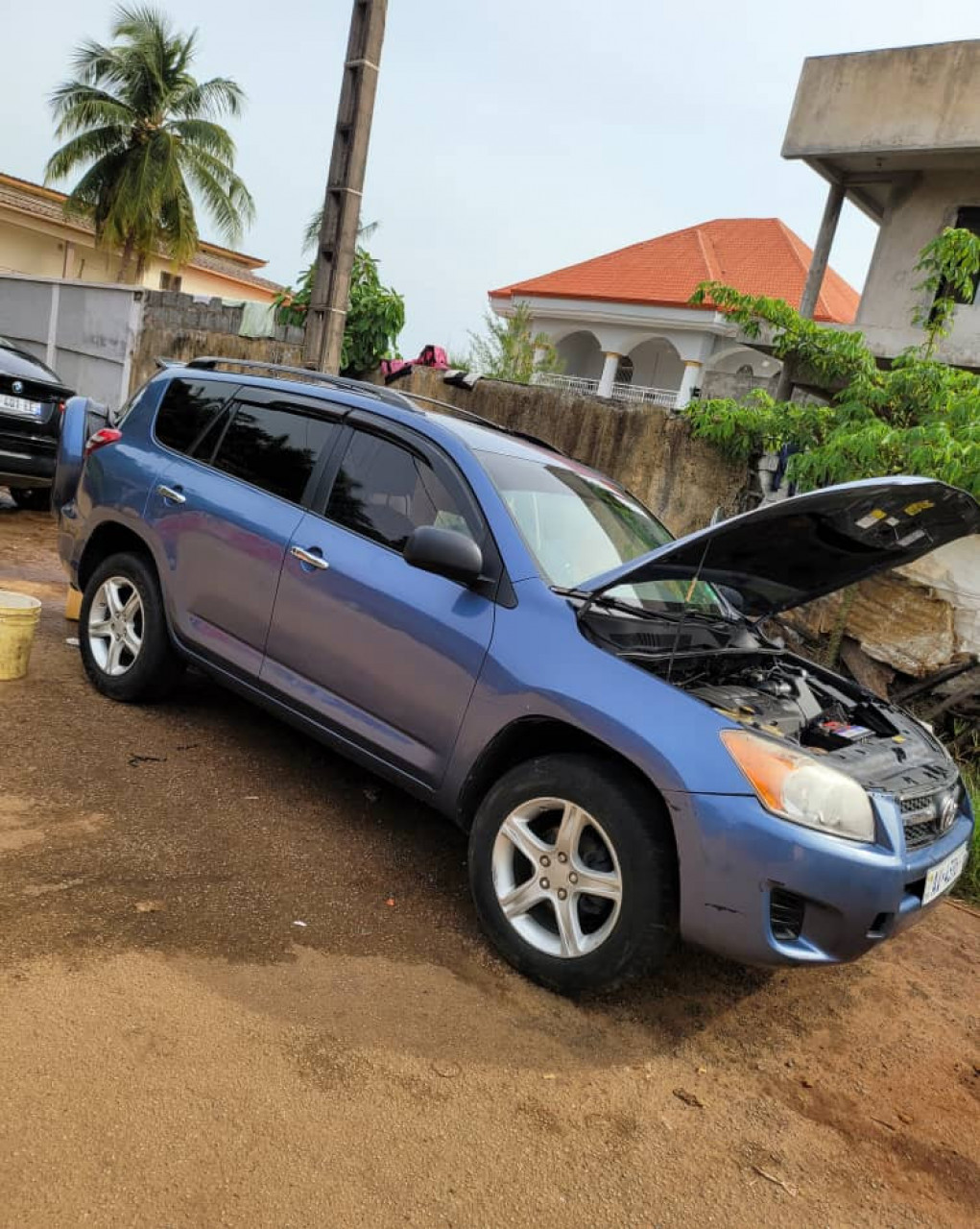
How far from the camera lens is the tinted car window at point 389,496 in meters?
3.66

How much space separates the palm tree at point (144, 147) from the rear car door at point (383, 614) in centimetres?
2783

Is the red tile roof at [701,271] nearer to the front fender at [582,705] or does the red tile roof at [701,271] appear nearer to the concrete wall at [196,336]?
the concrete wall at [196,336]

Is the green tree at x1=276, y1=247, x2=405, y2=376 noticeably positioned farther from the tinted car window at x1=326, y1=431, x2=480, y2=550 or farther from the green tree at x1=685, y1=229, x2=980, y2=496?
the tinted car window at x1=326, y1=431, x2=480, y2=550

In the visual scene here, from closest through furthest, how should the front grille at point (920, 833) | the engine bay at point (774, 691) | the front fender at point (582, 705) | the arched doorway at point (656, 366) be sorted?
1. the front fender at point (582, 705)
2. the front grille at point (920, 833)
3. the engine bay at point (774, 691)
4. the arched doorway at point (656, 366)

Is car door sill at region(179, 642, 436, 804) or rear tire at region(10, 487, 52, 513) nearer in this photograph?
car door sill at region(179, 642, 436, 804)

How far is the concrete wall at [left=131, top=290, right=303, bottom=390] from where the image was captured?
11312 mm

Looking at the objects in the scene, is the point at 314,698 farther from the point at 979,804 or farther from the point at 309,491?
the point at 979,804

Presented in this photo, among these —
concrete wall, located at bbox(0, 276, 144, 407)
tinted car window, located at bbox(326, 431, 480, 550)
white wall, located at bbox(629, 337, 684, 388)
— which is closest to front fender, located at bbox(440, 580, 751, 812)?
tinted car window, located at bbox(326, 431, 480, 550)

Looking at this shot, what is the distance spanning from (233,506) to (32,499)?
22.3 ft

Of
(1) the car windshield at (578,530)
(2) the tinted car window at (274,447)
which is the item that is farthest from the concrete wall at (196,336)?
(1) the car windshield at (578,530)

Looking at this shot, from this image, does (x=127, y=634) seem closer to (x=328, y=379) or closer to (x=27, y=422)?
(x=328, y=379)

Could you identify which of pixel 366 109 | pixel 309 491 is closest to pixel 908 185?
pixel 366 109

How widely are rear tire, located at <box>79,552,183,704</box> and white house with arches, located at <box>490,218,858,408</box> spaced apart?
19872mm

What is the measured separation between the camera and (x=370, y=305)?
10.8 m
